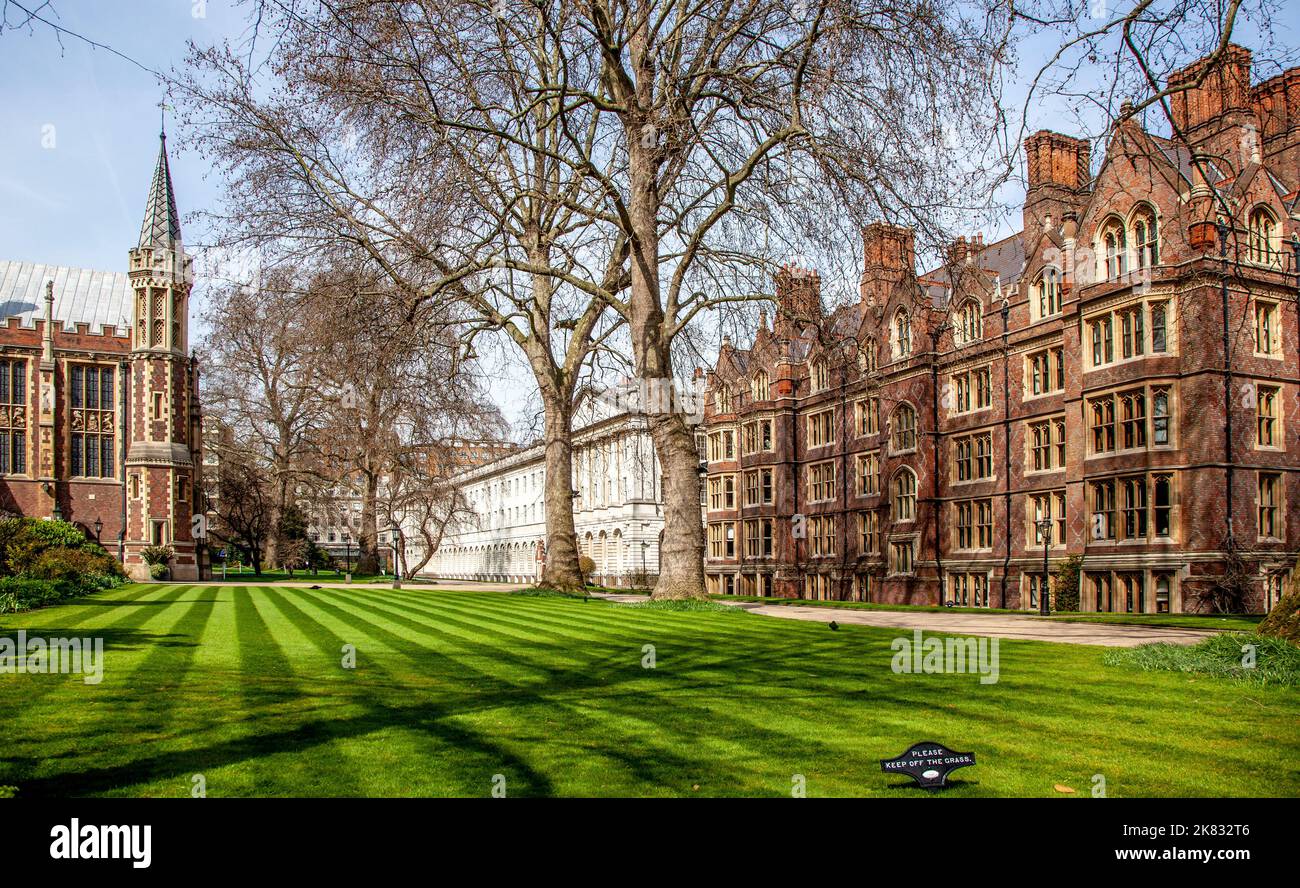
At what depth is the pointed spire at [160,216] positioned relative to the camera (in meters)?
51.8

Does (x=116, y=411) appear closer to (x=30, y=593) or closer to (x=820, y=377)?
(x=30, y=593)

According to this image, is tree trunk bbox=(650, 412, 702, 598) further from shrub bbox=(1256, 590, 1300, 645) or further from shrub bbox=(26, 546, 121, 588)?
shrub bbox=(26, 546, 121, 588)

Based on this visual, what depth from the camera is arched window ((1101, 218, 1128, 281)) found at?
30.3 m

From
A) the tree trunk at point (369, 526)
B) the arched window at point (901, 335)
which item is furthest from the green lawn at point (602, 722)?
the tree trunk at point (369, 526)

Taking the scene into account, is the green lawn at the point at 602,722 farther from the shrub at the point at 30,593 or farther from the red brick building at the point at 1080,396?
the red brick building at the point at 1080,396

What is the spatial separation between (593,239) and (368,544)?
109ft

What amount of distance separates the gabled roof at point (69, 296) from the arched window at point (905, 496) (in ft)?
143

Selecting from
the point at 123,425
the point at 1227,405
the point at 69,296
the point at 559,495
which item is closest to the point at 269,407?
the point at 123,425

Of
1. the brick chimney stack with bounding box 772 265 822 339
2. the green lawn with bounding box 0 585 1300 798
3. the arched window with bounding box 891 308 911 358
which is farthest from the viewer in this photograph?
the arched window with bounding box 891 308 911 358

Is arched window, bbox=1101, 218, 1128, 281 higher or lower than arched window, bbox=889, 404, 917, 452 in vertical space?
higher

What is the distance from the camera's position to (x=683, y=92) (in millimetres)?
18344

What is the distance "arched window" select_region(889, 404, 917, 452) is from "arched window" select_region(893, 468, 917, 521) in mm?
1134

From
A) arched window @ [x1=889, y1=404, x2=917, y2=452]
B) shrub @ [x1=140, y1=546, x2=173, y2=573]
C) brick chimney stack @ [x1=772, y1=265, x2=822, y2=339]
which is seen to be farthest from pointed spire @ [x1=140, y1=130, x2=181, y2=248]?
brick chimney stack @ [x1=772, y1=265, x2=822, y2=339]
